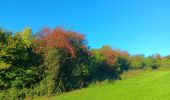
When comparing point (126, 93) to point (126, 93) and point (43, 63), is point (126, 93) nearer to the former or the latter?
point (126, 93)

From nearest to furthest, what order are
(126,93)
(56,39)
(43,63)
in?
(126,93) → (43,63) → (56,39)

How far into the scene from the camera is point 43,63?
47.5m

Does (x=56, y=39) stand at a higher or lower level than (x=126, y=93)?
higher

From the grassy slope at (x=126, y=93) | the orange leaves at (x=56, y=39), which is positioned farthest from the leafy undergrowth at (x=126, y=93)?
the orange leaves at (x=56, y=39)

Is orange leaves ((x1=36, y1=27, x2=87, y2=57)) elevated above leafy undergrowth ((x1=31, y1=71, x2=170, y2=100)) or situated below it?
above

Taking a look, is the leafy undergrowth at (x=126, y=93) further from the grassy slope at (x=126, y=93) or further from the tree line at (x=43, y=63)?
the tree line at (x=43, y=63)

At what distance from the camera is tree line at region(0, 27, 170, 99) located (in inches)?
1690

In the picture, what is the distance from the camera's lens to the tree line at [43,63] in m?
42.9

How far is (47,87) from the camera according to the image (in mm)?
44375

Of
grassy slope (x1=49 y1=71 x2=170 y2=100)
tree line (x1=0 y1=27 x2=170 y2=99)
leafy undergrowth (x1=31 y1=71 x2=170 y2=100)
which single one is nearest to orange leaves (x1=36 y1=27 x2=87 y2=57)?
tree line (x1=0 y1=27 x2=170 y2=99)

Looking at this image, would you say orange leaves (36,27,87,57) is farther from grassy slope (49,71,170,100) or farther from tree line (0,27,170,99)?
grassy slope (49,71,170,100)

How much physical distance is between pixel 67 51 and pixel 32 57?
15.9 feet

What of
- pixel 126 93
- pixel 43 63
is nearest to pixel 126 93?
Result: pixel 126 93

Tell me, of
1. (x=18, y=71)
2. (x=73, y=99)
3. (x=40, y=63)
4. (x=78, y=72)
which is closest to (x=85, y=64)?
(x=78, y=72)
